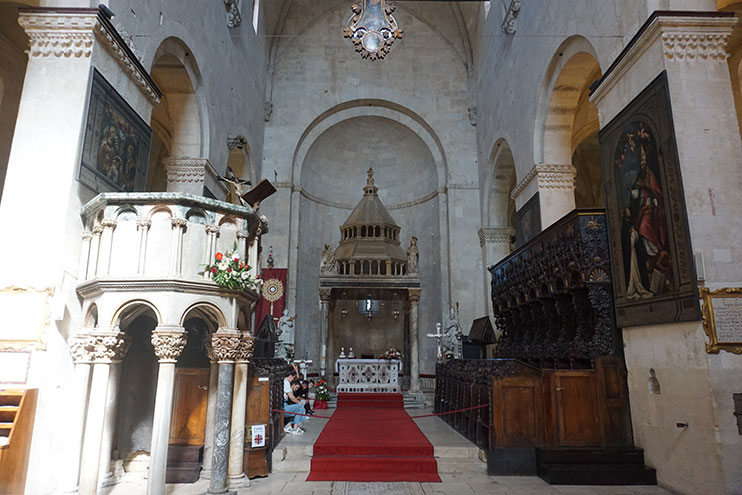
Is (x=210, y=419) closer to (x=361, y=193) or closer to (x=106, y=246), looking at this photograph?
(x=106, y=246)

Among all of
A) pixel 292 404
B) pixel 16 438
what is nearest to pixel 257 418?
pixel 292 404

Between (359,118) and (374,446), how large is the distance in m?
15.7

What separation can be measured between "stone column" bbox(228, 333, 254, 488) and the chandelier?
22.5ft

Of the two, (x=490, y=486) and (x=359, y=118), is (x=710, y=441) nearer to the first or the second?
(x=490, y=486)

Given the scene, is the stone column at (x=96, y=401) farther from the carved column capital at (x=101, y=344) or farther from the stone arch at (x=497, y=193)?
the stone arch at (x=497, y=193)

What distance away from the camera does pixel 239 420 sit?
6.05 meters

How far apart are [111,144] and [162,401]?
3.74 metres

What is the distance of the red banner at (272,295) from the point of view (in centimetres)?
1563

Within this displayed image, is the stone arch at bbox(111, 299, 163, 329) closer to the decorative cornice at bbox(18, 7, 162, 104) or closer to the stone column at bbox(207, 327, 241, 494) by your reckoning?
the stone column at bbox(207, 327, 241, 494)

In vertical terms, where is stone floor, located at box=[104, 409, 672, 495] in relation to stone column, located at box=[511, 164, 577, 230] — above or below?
below

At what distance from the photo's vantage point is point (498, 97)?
15.8m

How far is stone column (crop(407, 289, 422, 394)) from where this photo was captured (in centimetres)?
1486

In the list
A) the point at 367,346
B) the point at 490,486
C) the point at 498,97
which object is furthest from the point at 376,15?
the point at 367,346

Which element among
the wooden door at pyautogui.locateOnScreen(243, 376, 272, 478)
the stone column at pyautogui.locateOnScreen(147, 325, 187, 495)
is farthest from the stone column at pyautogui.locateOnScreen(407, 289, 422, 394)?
the stone column at pyautogui.locateOnScreen(147, 325, 187, 495)
